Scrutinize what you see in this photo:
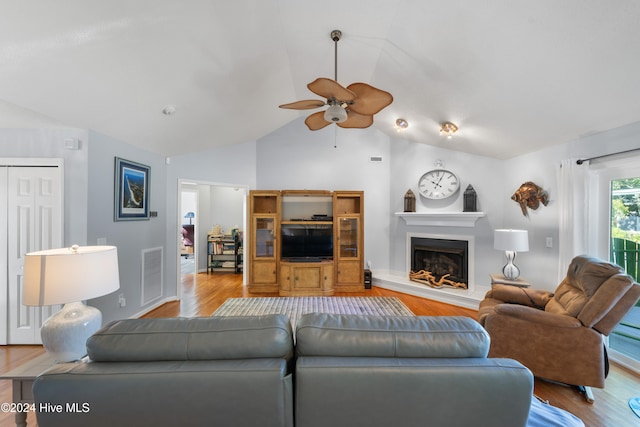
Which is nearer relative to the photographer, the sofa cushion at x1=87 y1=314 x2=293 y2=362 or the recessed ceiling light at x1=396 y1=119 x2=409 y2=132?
the sofa cushion at x1=87 y1=314 x2=293 y2=362

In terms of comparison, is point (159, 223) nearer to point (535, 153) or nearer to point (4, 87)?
point (4, 87)

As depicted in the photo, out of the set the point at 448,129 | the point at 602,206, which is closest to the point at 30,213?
the point at 448,129

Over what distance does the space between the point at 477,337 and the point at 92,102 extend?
3.51 meters

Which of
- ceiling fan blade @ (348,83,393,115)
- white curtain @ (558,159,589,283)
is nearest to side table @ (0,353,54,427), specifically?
ceiling fan blade @ (348,83,393,115)

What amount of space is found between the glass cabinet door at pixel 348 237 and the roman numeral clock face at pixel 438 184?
1.37 meters

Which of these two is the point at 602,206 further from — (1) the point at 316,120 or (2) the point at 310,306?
(2) the point at 310,306

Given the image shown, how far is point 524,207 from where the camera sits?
11.7ft

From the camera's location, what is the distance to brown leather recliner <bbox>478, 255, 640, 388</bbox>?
1.94 metres

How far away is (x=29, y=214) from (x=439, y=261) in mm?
5596

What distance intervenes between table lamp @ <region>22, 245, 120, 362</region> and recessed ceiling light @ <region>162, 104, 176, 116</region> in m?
2.02

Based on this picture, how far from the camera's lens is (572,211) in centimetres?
276

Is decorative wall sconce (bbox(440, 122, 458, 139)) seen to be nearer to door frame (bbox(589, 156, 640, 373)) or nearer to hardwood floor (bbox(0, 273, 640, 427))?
door frame (bbox(589, 156, 640, 373))

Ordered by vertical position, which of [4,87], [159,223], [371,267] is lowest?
[371,267]

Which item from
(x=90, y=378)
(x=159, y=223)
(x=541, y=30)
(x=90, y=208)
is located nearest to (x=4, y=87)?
(x=90, y=208)
